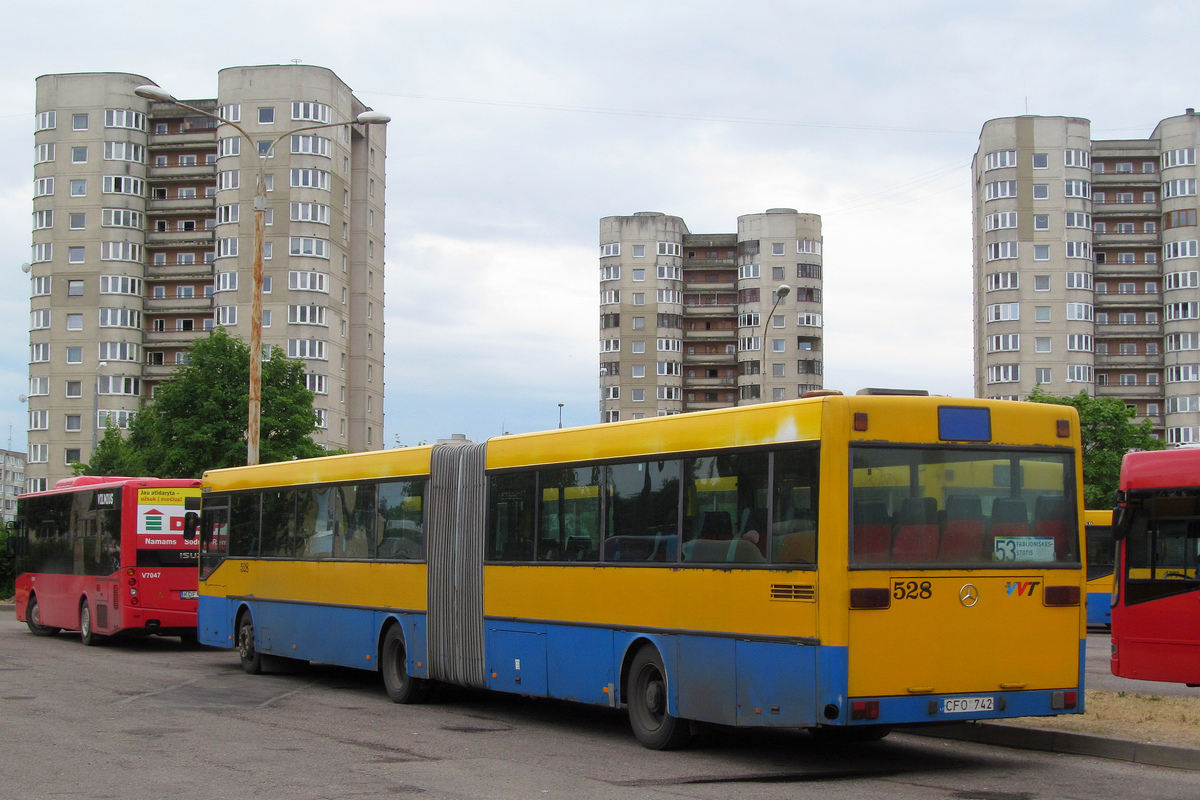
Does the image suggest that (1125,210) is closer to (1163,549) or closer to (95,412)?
(95,412)

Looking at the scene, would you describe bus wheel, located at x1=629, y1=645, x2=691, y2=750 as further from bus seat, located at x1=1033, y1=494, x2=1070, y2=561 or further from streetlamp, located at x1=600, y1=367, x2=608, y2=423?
streetlamp, located at x1=600, y1=367, x2=608, y2=423

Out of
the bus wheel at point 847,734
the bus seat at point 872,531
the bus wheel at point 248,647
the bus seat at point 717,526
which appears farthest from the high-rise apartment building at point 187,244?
the bus seat at point 872,531

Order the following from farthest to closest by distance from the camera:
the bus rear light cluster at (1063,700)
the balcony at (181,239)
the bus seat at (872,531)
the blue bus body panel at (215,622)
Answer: the balcony at (181,239), the blue bus body panel at (215,622), the bus rear light cluster at (1063,700), the bus seat at (872,531)

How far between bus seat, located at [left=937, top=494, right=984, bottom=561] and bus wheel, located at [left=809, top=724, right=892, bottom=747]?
1.45 m

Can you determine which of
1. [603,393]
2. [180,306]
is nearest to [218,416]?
[180,306]

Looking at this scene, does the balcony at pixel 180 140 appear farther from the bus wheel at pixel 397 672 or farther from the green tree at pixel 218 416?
the bus wheel at pixel 397 672

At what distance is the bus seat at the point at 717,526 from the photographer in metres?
11.2

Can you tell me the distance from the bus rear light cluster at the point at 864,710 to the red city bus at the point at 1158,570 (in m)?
6.69

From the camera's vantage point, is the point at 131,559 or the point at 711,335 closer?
the point at 131,559

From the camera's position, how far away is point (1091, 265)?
3716 inches

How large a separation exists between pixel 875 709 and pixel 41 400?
9019cm

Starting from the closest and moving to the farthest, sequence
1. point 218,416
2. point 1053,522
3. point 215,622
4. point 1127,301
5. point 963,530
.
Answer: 1. point 963,530
2. point 1053,522
3. point 215,622
4. point 218,416
5. point 1127,301

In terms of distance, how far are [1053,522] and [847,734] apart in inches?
106

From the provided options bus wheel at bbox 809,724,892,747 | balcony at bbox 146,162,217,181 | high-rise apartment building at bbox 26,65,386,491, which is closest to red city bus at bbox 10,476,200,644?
bus wheel at bbox 809,724,892,747
